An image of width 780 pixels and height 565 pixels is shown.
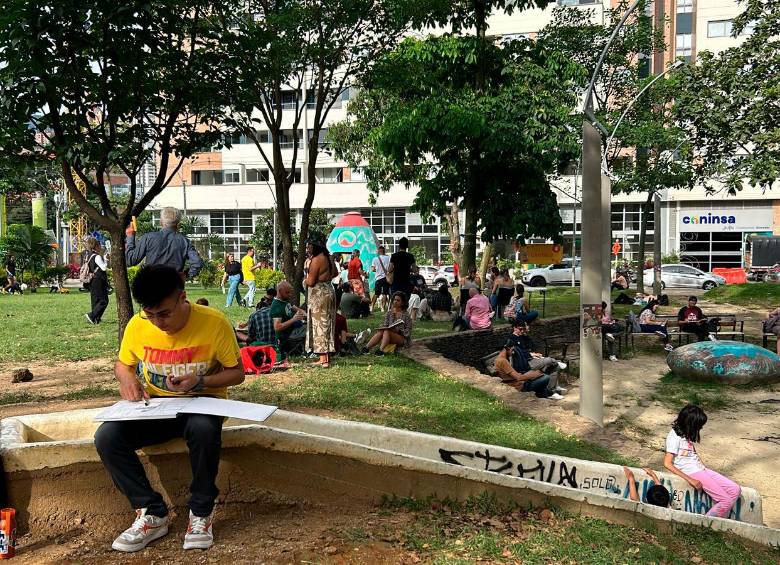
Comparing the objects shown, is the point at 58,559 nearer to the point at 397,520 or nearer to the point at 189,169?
the point at 397,520

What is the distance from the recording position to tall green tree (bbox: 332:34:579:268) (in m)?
17.4

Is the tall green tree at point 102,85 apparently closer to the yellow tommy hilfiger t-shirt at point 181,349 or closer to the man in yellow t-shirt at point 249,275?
the yellow tommy hilfiger t-shirt at point 181,349

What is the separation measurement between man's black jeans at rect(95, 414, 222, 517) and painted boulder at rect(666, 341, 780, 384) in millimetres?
10568

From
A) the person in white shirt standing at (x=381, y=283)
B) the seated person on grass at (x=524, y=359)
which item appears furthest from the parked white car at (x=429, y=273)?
the seated person on grass at (x=524, y=359)

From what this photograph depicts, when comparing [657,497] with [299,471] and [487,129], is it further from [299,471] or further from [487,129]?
[487,129]

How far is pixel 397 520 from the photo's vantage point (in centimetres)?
414

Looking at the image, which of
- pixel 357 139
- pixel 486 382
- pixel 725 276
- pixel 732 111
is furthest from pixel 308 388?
pixel 725 276

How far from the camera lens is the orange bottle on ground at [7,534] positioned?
3.58m

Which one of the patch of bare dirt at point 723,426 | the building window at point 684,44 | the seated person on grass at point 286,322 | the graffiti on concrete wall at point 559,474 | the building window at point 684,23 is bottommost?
the patch of bare dirt at point 723,426

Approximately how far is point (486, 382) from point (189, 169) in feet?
160

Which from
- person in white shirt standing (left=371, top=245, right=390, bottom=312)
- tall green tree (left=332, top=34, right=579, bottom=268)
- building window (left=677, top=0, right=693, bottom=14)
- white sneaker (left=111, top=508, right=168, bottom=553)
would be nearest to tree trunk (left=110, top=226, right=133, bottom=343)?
white sneaker (left=111, top=508, right=168, bottom=553)

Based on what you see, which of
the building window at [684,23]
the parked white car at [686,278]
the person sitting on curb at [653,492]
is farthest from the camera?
the building window at [684,23]

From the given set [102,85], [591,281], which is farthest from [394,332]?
[102,85]

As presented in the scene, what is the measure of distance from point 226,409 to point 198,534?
0.63m
